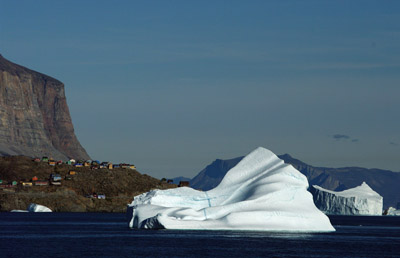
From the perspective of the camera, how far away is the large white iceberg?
81.2 metres

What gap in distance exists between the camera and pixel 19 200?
7795 inches

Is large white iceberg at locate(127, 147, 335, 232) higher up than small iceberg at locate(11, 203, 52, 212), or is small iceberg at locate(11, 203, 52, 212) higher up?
large white iceberg at locate(127, 147, 335, 232)

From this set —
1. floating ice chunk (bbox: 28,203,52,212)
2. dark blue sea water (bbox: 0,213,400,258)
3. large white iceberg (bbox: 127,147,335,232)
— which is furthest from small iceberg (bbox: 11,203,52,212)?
large white iceberg (bbox: 127,147,335,232)

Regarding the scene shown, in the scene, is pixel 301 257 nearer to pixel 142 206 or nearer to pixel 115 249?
pixel 115 249

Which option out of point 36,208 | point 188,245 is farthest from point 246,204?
point 36,208

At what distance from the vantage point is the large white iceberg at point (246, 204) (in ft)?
266

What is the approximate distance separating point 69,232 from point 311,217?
2898 centimetres

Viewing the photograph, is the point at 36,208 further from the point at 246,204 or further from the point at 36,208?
the point at 246,204

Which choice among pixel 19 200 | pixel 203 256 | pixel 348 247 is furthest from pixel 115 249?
pixel 19 200

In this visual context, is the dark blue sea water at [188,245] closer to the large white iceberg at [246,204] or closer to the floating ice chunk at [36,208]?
the large white iceberg at [246,204]

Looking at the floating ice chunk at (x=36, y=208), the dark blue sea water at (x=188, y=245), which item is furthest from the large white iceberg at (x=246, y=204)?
the floating ice chunk at (x=36, y=208)

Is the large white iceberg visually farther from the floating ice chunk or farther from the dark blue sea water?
the floating ice chunk

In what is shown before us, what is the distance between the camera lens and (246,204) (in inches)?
3241

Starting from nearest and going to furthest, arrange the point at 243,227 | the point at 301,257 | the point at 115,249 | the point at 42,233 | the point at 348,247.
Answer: the point at 301,257
the point at 115,249
the point at 348,247
the point at 243,227
the point at 42,233
